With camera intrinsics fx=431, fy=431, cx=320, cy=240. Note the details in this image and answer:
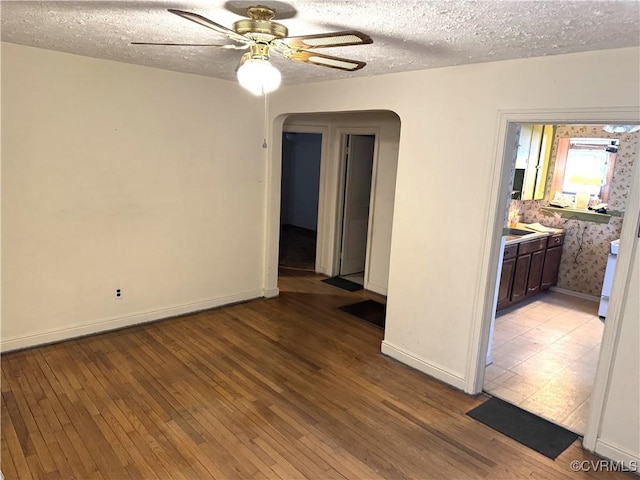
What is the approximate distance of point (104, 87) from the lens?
3748 mm

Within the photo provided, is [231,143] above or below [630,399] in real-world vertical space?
above

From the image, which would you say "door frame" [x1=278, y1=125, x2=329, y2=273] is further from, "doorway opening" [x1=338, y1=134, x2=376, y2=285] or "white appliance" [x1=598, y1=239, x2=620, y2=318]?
"white appliance" [x1=598, y1=239, x2=620, y2=318]

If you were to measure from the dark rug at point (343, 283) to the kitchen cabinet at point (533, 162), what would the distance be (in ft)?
7.99

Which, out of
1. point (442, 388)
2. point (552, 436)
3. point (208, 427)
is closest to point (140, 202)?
point (208, 427)

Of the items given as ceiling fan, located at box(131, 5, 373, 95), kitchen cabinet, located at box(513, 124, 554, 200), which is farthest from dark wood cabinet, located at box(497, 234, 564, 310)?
ceiling fan, located at box(131, 5, 373, 95)

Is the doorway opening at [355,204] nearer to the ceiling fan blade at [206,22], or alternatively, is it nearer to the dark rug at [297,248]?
the dark rug at [297,248]

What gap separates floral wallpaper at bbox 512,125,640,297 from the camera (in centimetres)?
542

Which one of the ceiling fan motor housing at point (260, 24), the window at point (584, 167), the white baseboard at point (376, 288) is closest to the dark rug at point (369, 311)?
the white baseboard at point (376, 288)

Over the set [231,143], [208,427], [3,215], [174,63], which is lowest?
[208,427]

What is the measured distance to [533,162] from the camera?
18.3 feet

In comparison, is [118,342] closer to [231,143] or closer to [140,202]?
[140,202]

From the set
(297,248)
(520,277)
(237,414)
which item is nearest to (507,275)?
(520,277)

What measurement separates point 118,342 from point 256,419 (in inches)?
68.6

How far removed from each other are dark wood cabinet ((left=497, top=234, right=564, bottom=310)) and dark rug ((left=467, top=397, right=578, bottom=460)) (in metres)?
1.79
